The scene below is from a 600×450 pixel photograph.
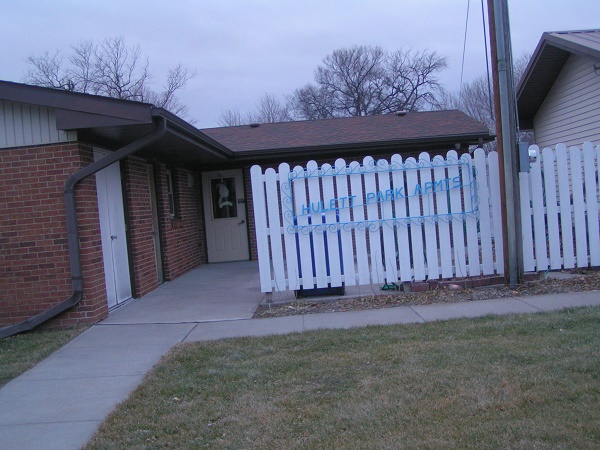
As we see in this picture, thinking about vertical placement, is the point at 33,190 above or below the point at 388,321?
above

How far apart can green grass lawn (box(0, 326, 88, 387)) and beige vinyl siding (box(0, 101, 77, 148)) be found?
7.98 feet

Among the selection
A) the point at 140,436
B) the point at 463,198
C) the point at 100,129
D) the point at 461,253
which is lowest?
the point at 140,436

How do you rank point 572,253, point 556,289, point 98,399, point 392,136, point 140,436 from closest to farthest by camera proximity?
point 140,436
point 98,399
point 556,289
point 572,253
point 392,136

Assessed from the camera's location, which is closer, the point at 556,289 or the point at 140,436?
the point at 140,436

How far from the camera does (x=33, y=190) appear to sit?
8.05 metres

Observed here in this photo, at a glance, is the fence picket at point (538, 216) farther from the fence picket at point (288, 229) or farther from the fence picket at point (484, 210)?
the fence picket at point (288, 229)

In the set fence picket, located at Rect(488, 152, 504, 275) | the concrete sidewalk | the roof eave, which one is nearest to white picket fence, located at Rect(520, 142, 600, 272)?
fence picket, located at Rect(488, 152, 504, 275)

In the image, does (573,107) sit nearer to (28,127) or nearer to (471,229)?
(471,229)

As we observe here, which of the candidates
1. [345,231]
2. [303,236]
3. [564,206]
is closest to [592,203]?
[564,206]

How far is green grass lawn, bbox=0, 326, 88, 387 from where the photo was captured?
623 centimetres

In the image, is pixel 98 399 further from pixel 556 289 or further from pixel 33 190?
pixel 556 289

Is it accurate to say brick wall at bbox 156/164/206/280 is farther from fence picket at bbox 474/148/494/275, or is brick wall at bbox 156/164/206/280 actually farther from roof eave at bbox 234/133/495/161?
fence picket at bbox 474/148/494/275

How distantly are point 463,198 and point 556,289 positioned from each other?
1783 millimetres

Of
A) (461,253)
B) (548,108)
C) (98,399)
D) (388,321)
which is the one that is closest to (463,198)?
(461,253)
